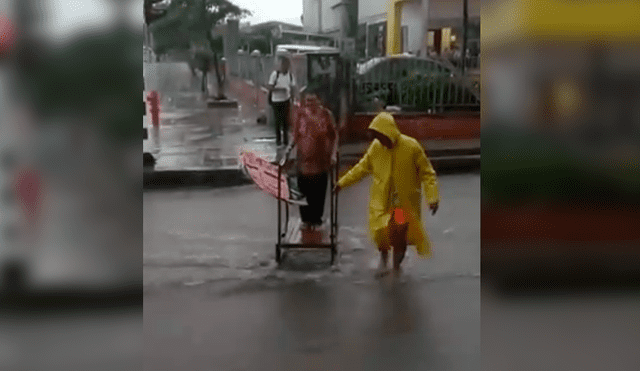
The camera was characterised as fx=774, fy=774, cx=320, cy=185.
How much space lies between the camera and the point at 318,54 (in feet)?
40.0

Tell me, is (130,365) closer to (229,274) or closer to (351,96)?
(229,274)

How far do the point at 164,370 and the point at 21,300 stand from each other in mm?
1782

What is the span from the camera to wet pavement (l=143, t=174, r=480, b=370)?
4215 millimetres

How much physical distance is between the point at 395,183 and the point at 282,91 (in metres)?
6.85

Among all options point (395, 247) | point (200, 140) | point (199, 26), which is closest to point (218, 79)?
point (199, 26)

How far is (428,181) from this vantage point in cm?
563

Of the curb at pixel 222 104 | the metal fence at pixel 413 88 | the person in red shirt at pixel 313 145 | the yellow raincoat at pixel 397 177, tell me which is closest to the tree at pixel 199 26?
the curb at pixel 222 104

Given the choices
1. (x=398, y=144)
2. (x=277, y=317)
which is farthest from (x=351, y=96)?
(x=277, y=317)

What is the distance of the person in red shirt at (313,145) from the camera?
22.0ft

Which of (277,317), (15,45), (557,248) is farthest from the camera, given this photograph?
(277,317)

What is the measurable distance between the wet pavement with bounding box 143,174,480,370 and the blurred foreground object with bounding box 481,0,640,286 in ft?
2.82

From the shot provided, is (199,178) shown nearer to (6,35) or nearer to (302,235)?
(302,235)

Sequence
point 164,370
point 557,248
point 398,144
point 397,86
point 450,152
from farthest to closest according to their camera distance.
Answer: point 397,86 < point 450,152 < point 398,144 < point 164,370 < point 557,248

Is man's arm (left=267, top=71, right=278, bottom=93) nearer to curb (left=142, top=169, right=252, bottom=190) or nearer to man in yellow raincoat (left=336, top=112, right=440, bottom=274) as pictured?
curb (left=142, top=169, right=252, bottom=190)
